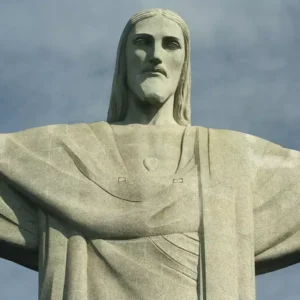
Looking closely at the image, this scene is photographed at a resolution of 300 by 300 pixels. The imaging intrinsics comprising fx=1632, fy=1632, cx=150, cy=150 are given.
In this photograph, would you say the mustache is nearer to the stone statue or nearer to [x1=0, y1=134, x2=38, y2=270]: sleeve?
the stone statue

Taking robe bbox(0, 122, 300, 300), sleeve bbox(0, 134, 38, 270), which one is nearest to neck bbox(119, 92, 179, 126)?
robe bbox(0, 122, 300, 300)

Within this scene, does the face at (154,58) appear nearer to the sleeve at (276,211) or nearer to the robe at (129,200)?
the robe at (129,200)

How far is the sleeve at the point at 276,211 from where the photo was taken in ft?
80.4

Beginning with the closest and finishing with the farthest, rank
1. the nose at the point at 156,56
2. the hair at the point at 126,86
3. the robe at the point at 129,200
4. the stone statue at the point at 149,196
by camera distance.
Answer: the stone statue at the point at 149,196
the robe at the point at 129,200
the nose at the point at 156,56
the hair at the point at 126,86

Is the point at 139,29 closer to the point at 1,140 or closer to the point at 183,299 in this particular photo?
the point at 1,140

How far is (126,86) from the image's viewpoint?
25.9 m

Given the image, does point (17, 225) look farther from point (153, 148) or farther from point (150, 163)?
point (153, 148)

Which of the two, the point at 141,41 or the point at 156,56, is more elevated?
the point at 141,41

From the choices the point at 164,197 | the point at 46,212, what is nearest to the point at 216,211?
Answer: the point at 164,197

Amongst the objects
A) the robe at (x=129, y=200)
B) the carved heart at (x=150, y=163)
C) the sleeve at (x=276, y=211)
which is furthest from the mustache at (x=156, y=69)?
the sleeve at (x=276, y=211)

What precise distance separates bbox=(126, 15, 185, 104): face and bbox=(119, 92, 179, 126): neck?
13 cm

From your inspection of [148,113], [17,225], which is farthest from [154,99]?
[17,225]

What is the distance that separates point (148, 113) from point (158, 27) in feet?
4.45

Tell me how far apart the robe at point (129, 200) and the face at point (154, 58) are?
0.78m
